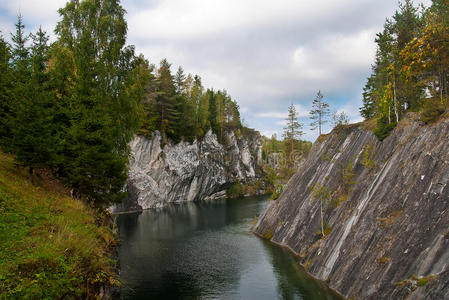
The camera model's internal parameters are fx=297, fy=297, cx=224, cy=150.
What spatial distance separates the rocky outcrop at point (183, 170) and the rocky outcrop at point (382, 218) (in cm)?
3771

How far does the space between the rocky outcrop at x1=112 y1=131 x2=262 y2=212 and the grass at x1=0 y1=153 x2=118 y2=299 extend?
49.2m

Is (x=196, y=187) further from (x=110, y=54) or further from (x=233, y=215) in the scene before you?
(x=110, y=54)

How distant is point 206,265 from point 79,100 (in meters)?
20.0

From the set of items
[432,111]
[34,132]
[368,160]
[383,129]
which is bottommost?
[368,160]

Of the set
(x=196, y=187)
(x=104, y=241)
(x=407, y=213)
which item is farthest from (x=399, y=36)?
(x=196, y=187)

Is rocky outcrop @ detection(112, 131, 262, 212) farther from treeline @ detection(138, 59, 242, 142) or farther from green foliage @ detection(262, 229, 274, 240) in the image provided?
green foliage @ detection(262, 229, 274, 240)

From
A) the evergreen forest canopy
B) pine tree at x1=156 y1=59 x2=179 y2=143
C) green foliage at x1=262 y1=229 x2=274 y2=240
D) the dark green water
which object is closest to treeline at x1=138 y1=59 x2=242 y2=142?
pine tree at x1=156 y1=59 x2=179 y2=143

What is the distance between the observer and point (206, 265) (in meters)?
29.1

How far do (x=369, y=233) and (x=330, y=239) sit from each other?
549cm

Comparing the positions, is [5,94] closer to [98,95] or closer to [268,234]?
[98,95]

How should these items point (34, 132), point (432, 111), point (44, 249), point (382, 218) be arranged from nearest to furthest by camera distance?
point (44, 249), point (34, 132), point (382, 218), point (432, 111)

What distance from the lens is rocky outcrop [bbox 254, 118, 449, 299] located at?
16047 millimetres

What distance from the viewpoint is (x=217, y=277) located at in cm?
2597

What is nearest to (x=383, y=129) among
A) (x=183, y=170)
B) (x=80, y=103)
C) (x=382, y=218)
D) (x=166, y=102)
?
(x=382, y=218)
